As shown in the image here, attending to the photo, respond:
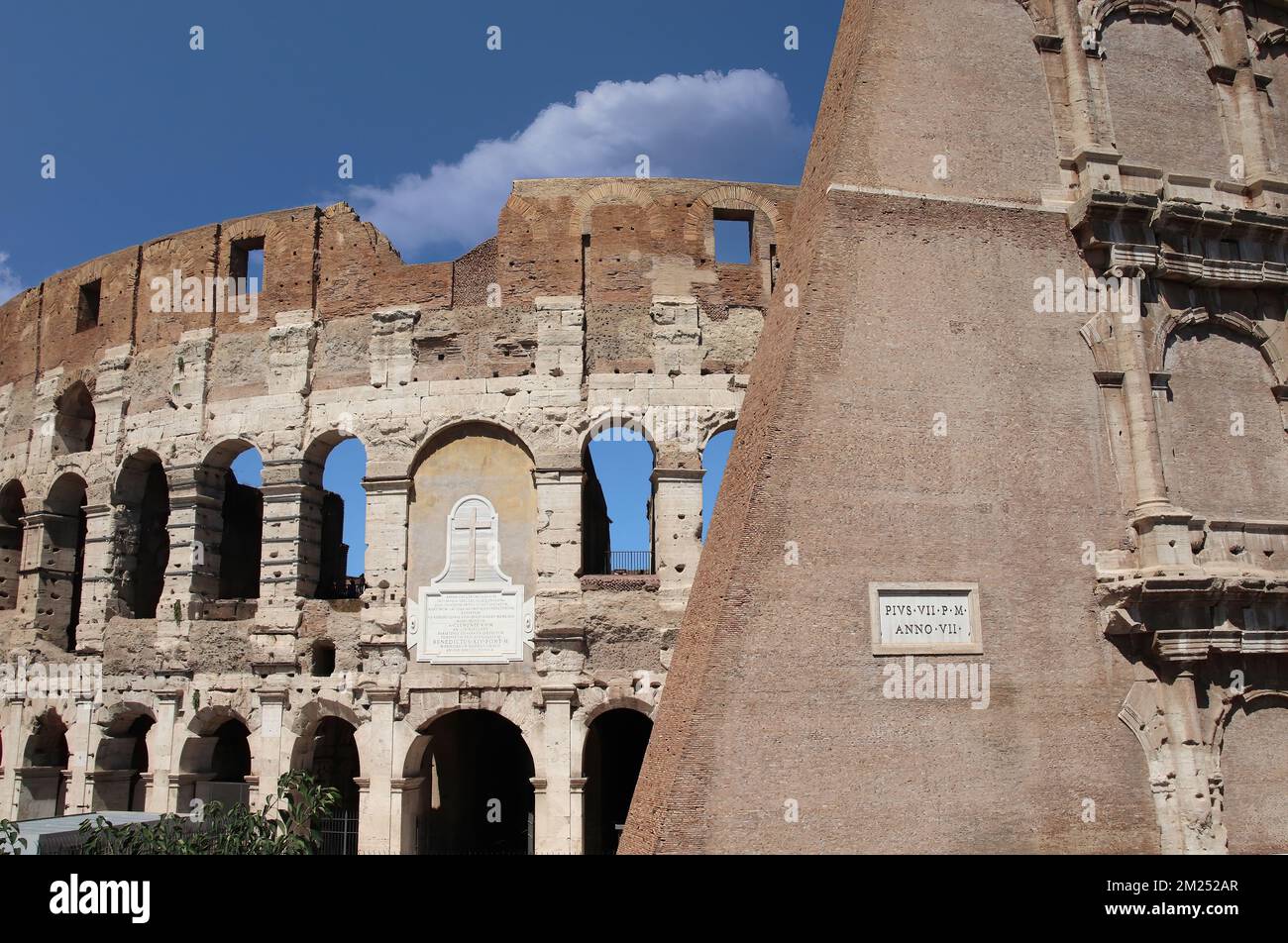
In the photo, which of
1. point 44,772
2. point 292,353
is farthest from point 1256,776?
point 44,772

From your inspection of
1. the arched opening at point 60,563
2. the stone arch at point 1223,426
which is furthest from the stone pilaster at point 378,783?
the stone arch at point 1223,426

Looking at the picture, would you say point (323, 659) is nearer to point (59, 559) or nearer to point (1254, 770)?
point (59, 559)

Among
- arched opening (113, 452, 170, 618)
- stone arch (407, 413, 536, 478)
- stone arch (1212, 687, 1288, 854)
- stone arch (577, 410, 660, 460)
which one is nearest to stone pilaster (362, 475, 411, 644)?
stone arch (407, 413, 536, 478)

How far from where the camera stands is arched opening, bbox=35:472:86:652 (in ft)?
63.5

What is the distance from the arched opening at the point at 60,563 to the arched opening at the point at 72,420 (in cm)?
85

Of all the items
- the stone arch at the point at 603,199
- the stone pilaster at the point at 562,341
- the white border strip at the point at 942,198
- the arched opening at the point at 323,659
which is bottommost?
the arched opening at the point at 323,659

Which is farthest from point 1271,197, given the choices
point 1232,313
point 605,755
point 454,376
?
point 605,755

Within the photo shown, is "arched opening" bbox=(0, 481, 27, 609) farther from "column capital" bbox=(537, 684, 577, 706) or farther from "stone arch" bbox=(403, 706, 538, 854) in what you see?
"column capital" bbox=(537, 684, 577, 706)

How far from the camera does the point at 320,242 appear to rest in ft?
59.4

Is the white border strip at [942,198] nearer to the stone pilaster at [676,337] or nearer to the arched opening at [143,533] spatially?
the stone pilaster at [676,337]

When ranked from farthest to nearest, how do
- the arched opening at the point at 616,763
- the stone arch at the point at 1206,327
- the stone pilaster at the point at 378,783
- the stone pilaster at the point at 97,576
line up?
the stone pilaster at the point at 97,576
the arched opening at the point at 616,763
the stone pilaster at the point at 378,783
the stone arch at the point at 1206,327

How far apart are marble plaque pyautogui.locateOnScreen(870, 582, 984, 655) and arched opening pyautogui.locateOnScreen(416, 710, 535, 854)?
801cm

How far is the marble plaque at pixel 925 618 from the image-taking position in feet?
34.5
